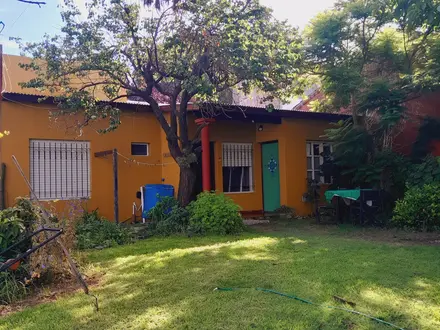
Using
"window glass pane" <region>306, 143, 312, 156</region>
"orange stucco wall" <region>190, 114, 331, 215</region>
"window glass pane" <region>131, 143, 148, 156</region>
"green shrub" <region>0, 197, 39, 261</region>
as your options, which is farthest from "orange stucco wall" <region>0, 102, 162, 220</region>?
"window glass pane" <region>306, 143, 312, 156</region>

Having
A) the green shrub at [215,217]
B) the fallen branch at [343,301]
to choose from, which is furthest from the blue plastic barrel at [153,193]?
the fallen branch at [343,301]

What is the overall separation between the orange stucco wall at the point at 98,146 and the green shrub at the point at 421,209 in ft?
21.5

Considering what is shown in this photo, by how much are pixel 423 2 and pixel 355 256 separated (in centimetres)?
483

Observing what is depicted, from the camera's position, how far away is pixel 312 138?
1310 cm

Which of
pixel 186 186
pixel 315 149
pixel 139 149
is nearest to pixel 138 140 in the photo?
pixel 139 149

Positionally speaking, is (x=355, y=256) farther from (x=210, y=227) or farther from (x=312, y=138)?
(x=312, y=138)

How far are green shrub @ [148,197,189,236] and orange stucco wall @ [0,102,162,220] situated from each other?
1.75 metres

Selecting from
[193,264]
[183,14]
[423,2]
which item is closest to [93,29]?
[183,14]

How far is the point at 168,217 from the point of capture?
9375mm

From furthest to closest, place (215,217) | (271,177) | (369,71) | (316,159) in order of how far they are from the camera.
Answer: (316,159), (271,177), (369,71), (215,217)

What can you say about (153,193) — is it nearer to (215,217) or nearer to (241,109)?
(215,217)

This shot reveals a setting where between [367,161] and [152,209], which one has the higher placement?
[367,161]

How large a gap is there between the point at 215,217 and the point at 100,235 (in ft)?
7.94

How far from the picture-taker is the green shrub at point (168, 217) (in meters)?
8.95
